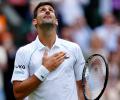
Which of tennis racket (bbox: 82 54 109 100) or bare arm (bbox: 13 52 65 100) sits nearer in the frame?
bare arm (bbox: 13 52 65 100)

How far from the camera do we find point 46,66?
891 centimetres

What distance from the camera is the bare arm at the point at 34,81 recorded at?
29.1 ft

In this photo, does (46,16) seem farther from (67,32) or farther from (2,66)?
(67,32)

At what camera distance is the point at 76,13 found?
17.6 m

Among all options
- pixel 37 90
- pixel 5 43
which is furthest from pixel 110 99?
pixel 37 90

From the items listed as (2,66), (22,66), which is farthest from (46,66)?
(2,66)

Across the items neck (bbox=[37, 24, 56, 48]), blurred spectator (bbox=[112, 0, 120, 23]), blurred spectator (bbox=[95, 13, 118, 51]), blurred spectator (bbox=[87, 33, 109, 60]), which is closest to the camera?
neck (bbox=[37, 24, 56, 48])

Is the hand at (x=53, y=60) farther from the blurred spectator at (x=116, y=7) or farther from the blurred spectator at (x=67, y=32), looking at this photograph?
the blurred spectator at (x=116, y=7)

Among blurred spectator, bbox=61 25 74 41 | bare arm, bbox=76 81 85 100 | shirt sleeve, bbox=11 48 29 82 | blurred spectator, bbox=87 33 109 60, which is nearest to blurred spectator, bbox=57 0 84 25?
Answer: blurred spectator, bbox=61 25 74 41

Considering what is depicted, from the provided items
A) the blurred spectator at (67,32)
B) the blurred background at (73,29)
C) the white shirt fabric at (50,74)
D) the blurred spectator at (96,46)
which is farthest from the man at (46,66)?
the blurred spectator at (67,32)

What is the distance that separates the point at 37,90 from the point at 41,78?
0.25 m

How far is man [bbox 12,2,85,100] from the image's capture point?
8.93 m

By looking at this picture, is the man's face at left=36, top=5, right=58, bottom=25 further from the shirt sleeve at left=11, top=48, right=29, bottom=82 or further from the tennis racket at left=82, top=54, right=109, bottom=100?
the tennis racket at left=82, top=54, right=109, bottom=100

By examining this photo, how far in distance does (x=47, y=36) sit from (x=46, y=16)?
0.29 meters
